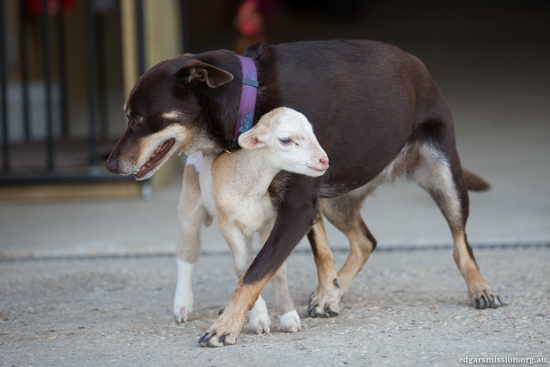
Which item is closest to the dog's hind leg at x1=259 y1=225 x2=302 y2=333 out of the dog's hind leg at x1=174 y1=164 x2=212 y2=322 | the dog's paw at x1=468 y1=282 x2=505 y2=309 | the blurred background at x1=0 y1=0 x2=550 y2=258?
the dog's hind leg at x1=174 y1=164 x2=212 y2=322

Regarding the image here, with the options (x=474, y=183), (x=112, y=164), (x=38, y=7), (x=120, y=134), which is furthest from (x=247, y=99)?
(x=38, y=7)

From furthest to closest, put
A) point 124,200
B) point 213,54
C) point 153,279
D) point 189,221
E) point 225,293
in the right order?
point 124,200 → point 153,279 → point 225,293 → point 189,221 → point 213,54

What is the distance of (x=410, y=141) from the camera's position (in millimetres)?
4156

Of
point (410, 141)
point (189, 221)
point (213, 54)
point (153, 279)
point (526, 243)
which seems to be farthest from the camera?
point (526, 243)

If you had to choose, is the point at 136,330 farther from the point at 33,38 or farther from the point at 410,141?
the point at 33,38

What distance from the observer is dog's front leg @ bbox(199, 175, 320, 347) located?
3.30 m

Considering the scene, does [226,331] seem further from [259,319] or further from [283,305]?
[283,305]

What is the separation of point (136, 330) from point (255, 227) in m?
0.81

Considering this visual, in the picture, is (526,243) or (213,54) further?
(526,243)

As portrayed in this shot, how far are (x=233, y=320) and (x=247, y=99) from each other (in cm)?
102

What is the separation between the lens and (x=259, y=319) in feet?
11.6

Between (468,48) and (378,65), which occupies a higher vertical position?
(378,65)

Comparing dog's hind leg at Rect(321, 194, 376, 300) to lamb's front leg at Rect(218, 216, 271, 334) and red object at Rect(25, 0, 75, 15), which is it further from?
red object at Rect(25, 0, 75, 15)

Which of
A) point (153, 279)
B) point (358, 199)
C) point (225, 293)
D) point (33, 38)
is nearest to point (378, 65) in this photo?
point (358, 199)
